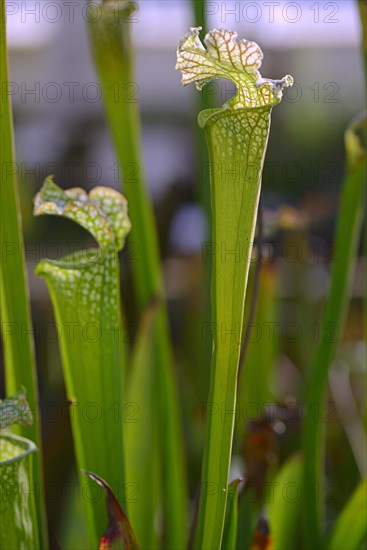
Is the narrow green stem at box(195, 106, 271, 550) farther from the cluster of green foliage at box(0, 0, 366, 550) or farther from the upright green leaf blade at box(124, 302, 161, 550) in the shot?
the upright green leaf blade at box(124, 302, 161, 550)

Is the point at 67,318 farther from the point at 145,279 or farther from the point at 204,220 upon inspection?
the point at 204,220

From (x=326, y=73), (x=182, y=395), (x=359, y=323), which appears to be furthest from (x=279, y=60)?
(x=182, y=395)

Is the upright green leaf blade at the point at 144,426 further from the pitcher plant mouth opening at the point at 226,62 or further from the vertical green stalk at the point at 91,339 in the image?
the pitcher plant mouth opening at the point at 226,62

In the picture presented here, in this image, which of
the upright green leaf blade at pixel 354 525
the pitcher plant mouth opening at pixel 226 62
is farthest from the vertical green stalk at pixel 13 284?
the upright green leaf blade at pixel 354 525

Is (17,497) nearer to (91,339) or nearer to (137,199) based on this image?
(91,339)

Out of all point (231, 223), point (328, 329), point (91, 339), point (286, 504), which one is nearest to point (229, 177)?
point (231, 223)
